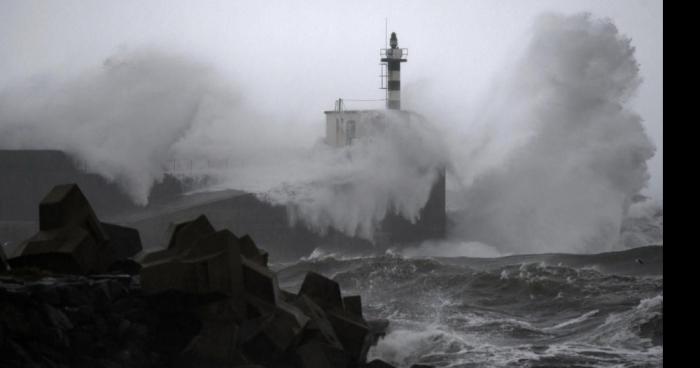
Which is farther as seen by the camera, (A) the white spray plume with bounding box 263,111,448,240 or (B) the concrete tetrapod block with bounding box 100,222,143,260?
(A) the white spray plume with bounding box 263,111,448,240

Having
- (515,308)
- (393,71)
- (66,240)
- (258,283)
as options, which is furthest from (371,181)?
(66,240)

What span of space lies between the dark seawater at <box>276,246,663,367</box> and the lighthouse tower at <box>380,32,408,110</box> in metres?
8.29

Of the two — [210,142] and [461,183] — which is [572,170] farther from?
[210,142]

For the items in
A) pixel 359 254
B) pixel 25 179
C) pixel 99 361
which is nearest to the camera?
pixel 99 361

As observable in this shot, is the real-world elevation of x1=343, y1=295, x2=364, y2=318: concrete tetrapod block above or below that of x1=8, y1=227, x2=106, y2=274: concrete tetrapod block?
below

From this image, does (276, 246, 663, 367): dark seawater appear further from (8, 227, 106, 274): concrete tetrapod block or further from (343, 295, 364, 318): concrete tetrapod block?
(8, 227, 106, 274): concrete tetrapod block

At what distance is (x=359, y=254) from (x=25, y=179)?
24.7ft

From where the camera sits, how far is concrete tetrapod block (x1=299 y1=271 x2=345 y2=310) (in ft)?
29.3

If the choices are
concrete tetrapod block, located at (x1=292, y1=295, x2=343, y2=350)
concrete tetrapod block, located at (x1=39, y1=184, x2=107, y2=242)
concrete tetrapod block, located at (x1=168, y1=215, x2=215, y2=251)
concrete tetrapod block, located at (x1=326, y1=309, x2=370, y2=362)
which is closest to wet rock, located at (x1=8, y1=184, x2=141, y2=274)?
concrete tetrapod block, located at (x1=39, y1=184, x2=107, y2=242)

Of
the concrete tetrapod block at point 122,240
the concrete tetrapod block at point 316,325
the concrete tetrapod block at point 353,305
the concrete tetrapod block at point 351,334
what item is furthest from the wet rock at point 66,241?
the concrete tetrapod block at point 353,305

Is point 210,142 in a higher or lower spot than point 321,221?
higher

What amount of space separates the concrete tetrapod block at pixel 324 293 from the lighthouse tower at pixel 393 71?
17708 millimetres

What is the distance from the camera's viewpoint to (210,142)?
27.1 m
